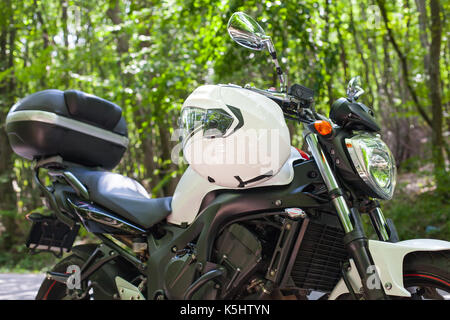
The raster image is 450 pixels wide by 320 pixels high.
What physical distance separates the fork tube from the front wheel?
0.85ft

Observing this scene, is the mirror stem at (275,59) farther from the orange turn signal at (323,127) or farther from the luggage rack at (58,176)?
the luggage rack at (58,176)


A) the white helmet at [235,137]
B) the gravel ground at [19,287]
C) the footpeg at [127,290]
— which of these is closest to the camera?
the white helmet at [235,137]

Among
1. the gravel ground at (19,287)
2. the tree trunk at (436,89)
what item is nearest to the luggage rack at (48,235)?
the gravel ground at (19,287)

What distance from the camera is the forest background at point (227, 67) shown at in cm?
488

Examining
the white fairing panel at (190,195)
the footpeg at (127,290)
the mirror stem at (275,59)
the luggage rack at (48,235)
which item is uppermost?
the mirror stem at (275,59)

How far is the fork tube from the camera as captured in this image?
6.05ft

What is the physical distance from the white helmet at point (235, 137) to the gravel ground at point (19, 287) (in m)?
2.70

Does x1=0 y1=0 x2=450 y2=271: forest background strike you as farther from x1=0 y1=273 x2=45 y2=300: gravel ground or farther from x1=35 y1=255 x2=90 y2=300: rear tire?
x1=0 y1=273 x2=45 y2=300: gravel ground

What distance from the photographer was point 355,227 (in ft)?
6.02

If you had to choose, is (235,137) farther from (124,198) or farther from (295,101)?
(124,198)

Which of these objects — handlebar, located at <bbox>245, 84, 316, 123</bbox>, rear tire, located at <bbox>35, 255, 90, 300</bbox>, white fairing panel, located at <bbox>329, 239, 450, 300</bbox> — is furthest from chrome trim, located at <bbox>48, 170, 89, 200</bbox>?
white fairing panel, located at <bbox>329, 239, 450, 300</bbox>

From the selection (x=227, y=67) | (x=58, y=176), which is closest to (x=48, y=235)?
(x=58, y=176)
